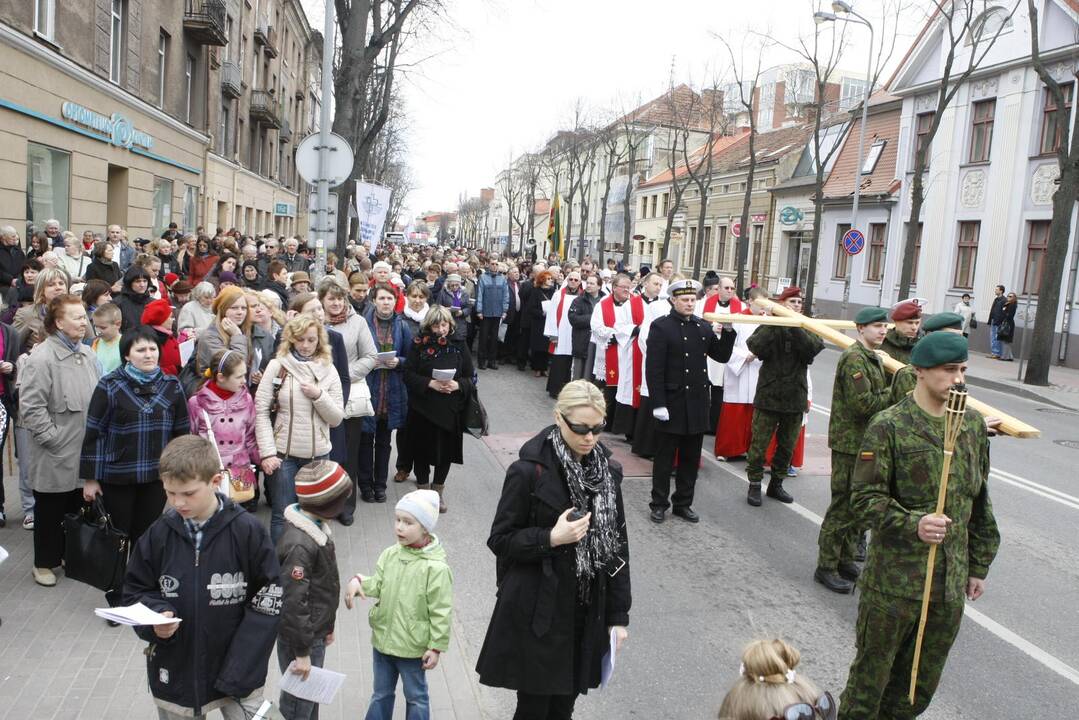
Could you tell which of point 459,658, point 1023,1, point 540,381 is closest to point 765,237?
point 1023,1

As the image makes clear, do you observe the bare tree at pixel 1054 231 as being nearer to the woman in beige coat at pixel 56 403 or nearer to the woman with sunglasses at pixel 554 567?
the woman with sunglasses at pixel 554 567

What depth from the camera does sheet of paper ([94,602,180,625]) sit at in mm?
2867

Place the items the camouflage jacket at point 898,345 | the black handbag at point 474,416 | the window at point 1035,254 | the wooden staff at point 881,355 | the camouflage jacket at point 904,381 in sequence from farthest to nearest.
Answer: the window at point 1035,254, the black handbag at point 474,416, the camouflage jacket at point 898,345, the camouflage jacket at point 904,381, the wooden staff at point 881,355

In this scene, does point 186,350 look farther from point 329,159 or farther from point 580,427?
point 580,427

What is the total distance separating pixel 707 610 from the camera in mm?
5641

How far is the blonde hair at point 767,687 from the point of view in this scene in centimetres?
231

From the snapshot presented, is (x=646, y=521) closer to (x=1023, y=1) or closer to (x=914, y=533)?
(x=914, y=533)

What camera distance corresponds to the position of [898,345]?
21.2 feet

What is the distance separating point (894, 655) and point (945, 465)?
90 centimetres

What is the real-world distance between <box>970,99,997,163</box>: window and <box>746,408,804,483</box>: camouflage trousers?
886 inches

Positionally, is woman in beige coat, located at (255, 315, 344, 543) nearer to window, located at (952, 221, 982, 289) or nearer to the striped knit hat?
the striped knit hat

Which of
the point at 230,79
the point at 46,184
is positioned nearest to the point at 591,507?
the point at 46,184

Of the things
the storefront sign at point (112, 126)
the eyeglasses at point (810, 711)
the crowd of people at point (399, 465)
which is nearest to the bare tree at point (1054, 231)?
the crowd of people at point (399, 465)

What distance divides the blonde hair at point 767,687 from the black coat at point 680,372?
483 centimetres
